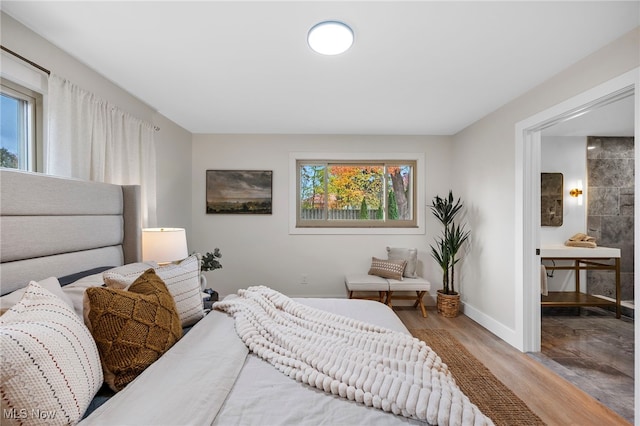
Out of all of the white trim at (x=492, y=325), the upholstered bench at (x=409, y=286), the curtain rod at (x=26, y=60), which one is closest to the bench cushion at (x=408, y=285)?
the upholstered bench at (x=409, y=286)

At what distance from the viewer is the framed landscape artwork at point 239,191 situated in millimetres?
4254

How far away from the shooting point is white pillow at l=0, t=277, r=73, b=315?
113cm

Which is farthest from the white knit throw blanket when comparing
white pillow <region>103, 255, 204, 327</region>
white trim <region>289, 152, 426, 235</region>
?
white trim <region>289, 152, 426, 235</region>

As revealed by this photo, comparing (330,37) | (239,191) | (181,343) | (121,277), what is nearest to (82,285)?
(121,277)

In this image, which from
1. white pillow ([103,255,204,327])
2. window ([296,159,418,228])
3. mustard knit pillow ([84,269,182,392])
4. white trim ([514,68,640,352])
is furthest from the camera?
window ([296,159,418,228])

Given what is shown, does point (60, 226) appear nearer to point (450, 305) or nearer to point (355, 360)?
point (355, 360)

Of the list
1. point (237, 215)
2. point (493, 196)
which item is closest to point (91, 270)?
point (237, 215)

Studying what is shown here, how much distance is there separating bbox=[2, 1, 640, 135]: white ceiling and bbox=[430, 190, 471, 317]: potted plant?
4.30ft

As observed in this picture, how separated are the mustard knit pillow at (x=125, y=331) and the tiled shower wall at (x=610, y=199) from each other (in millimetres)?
5432

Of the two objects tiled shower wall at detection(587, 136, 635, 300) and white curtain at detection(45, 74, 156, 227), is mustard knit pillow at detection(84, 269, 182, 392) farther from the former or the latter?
tiled shower wall at detection(587, 136, 635, 300)

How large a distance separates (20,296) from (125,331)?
450 millimetres

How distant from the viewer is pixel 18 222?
151cm

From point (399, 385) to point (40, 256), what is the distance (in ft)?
6.34

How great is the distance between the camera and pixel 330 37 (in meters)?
1.85
